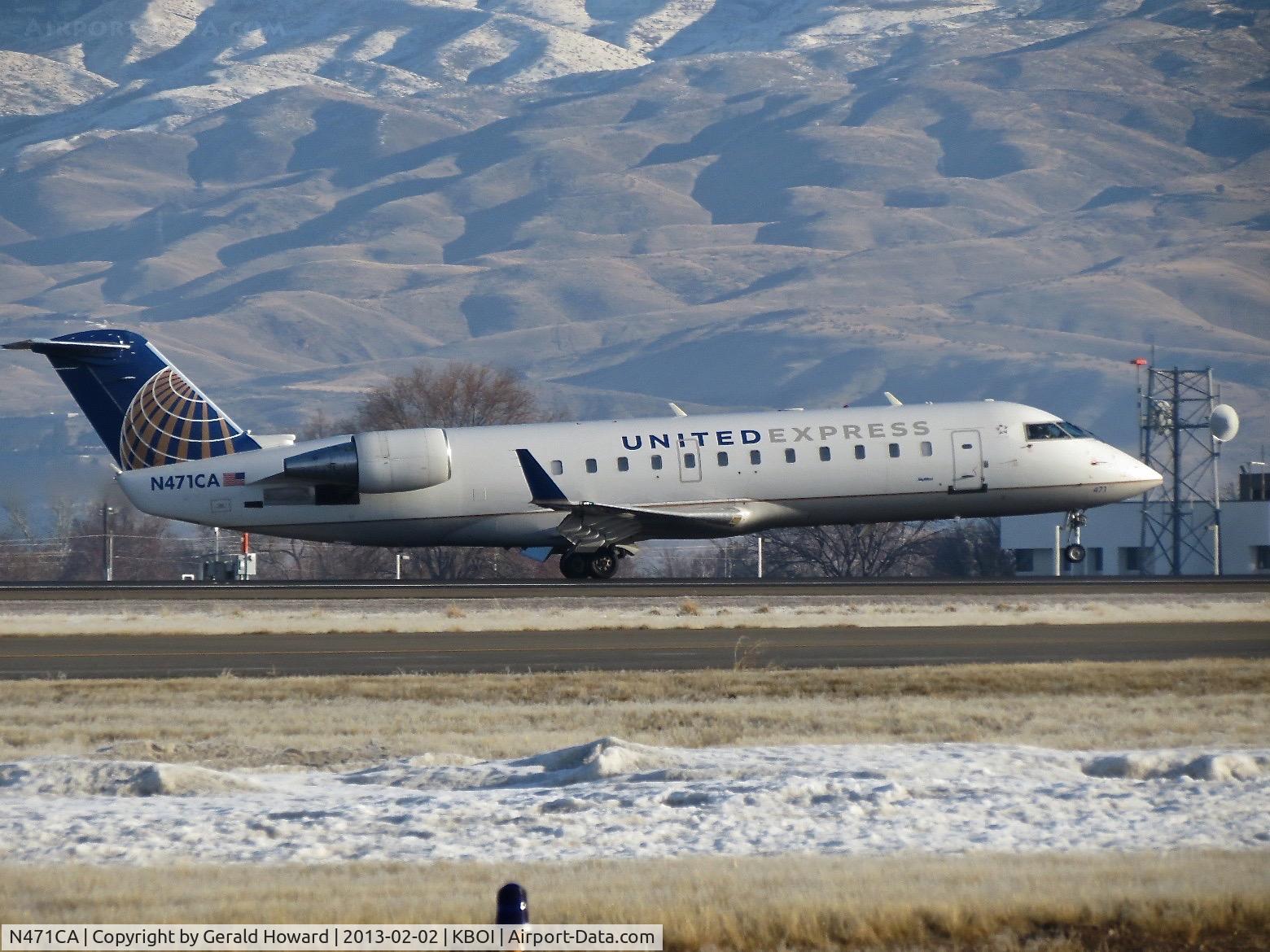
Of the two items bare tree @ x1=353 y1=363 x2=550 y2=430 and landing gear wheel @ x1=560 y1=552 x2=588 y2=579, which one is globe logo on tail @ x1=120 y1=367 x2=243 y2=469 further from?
bare tree @ x1=353 y1=363 x2=550 y2=430

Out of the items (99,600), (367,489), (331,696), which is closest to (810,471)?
(367,489)

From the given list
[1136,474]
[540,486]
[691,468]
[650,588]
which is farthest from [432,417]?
[650,588]

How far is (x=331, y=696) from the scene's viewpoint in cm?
2188

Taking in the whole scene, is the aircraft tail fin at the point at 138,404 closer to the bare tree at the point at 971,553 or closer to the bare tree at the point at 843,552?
the bare tree at the point at 843,552

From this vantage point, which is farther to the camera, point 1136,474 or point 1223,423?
point 1223,423

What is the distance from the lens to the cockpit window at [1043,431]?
42.4 m

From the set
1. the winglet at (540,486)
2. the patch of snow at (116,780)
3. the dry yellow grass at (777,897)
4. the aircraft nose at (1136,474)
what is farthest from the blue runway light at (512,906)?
the aircraft nose at (1136,474)

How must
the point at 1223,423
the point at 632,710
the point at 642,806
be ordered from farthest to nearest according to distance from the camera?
1. the point at 1223,423
2. the point at 632,710
3. the point at 642,806

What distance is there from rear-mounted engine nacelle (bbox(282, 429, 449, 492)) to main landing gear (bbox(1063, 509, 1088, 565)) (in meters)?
13.6

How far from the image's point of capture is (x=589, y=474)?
135 ft

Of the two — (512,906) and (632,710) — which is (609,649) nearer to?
(632,710)

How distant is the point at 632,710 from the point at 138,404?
2523 cm

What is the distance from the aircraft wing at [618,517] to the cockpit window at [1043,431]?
6599 millimetres

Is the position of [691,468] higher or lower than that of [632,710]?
higher
